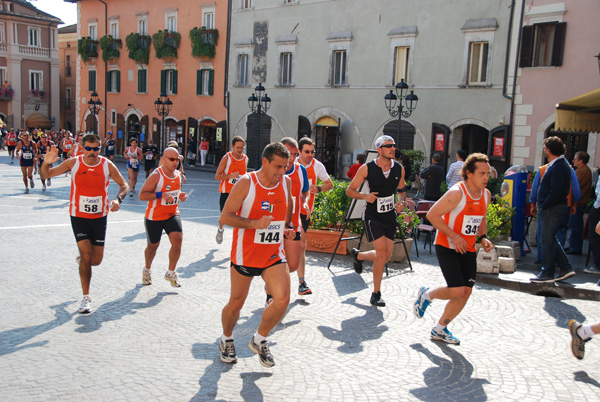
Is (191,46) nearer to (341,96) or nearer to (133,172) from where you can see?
(341,96)

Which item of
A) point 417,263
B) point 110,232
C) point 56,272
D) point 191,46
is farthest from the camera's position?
point 191,46

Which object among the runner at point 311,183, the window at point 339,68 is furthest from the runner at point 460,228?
the window at point 339,68

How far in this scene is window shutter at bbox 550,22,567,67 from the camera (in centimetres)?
→ 1970

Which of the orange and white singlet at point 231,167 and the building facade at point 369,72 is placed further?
the building facade at point 369,72

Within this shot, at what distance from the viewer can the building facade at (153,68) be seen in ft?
114

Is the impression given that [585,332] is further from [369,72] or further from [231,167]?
[369,72]

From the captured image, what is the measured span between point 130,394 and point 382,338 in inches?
101

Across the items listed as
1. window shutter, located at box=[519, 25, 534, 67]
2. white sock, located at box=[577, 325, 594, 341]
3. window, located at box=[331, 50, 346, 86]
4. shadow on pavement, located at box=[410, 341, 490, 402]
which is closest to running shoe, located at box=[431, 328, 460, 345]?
shadow on pavement, located at box=[410, 341, 490, 402]

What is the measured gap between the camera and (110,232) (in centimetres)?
1145

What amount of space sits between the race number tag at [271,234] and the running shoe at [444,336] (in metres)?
1.98

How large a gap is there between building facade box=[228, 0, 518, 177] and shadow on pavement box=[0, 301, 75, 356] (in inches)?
699

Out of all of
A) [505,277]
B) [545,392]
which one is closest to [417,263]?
[505,277]

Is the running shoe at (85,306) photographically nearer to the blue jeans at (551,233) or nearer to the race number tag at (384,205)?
the race number tag at (384,205)

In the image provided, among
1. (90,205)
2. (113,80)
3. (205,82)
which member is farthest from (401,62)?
(113,80)
